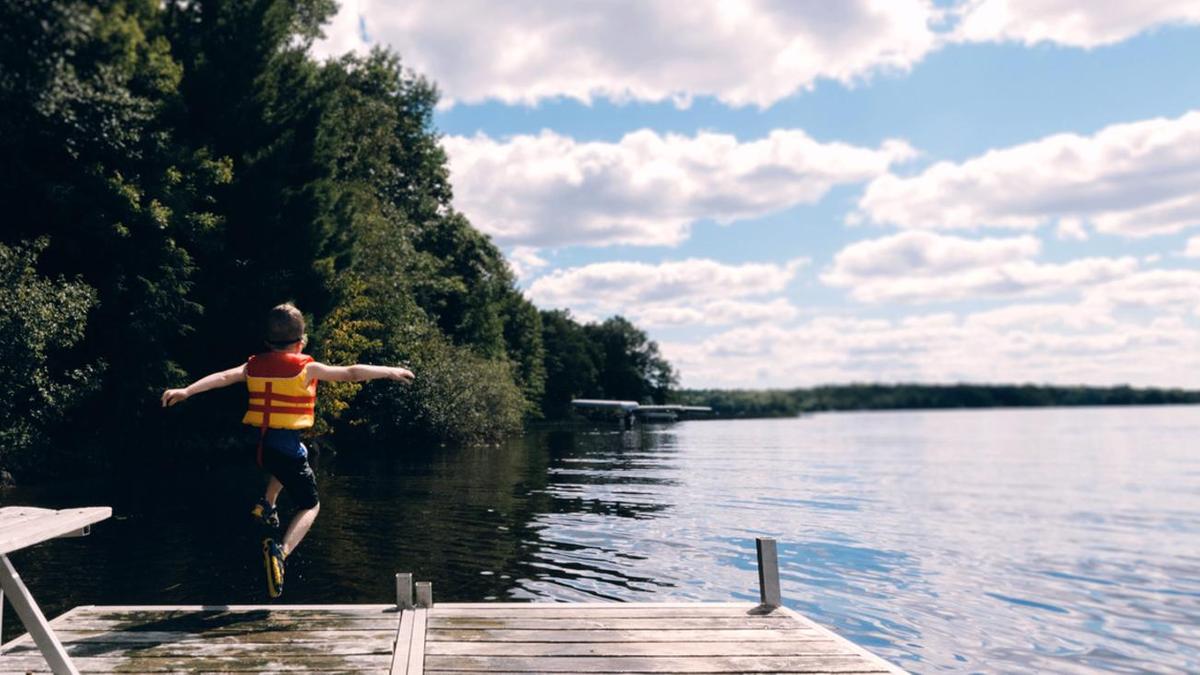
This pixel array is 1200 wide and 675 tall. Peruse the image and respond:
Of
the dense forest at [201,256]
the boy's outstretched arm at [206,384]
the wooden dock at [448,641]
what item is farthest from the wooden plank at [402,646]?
the dense forest at [201,256]

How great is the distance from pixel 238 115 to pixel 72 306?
1092 cm

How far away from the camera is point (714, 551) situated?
631 inches

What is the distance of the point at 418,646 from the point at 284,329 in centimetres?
301

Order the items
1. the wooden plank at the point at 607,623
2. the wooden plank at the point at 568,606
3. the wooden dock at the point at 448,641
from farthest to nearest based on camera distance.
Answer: the wooden plank at the point at 568,606, the wooden plank at the point at 607,623, the wooden dock at the point at 448,641

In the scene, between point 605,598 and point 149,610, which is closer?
point 149,610

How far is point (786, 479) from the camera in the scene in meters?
32.8

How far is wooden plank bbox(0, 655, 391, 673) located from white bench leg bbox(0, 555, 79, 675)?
64 cm

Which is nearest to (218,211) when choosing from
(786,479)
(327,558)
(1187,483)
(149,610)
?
(327,558)

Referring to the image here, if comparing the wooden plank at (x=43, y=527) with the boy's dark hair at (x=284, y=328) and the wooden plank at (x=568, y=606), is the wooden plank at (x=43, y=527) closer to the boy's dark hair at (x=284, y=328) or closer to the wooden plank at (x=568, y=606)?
the boy's dark hair at (x=284, y=328)

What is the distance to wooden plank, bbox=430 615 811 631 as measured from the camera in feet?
24.0

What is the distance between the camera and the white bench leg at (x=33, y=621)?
5398 millimetres

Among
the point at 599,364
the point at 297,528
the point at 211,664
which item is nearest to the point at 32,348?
the point at 297,528

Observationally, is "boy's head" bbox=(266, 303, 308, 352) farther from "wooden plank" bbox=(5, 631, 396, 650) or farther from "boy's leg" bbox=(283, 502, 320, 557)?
"wooden plank" bbox=(5, 631, 396, 650)

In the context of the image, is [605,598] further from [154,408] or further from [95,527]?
[154,408]
